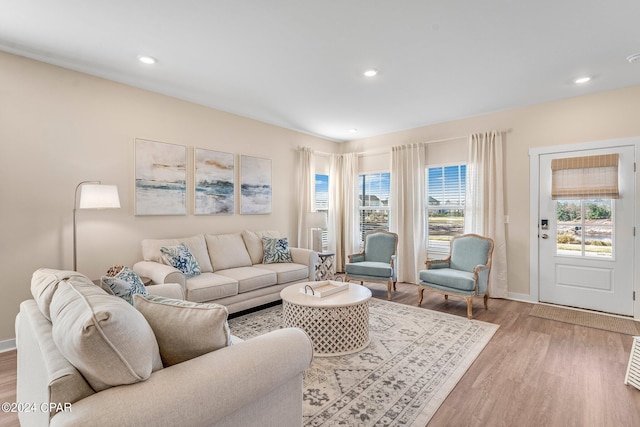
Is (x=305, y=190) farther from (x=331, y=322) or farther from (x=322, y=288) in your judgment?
(x=331, y=322)

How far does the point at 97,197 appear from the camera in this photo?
9.29 feet

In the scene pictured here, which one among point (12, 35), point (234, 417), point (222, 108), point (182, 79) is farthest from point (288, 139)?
point (234, 417)

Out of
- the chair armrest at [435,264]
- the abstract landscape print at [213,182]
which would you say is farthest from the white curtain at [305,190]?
the chair armrest at [435,264]

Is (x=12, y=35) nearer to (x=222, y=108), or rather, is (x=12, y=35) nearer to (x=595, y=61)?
(x=222, y=108)

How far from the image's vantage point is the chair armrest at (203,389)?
0.87 m

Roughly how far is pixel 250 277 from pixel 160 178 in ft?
5.53

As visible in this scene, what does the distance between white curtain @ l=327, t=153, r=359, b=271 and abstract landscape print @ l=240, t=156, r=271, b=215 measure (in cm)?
161

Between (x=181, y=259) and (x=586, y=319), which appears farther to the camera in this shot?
(x=586, y=319)

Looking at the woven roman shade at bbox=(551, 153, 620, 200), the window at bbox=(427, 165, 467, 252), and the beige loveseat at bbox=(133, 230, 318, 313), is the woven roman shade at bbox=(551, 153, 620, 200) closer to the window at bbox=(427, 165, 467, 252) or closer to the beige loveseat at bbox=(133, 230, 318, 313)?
the window at bbox=(427, 165, 467, 252)

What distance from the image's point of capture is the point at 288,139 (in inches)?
211

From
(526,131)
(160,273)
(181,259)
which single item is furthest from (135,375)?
(526,131)

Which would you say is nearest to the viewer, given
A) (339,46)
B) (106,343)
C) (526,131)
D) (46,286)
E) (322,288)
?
(106,343)

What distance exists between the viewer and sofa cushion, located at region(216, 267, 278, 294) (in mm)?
3549

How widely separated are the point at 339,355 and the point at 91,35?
3466 mm
